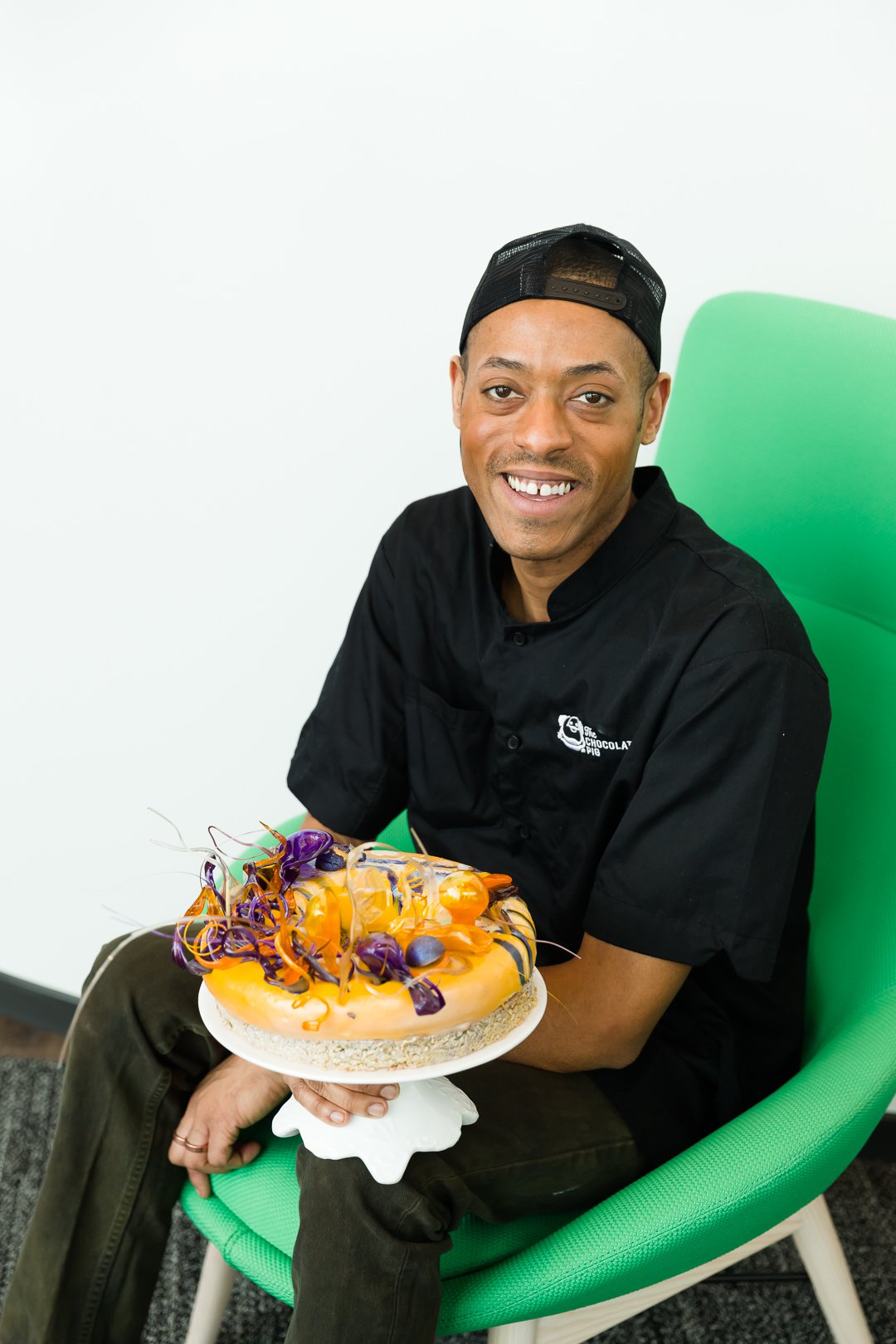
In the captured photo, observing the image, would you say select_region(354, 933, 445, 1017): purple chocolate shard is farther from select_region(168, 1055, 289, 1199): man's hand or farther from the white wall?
the white wall

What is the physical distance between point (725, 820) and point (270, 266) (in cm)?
107

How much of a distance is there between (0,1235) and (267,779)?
0.77 metres

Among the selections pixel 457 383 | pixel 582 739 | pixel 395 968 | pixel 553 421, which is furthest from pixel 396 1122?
pixel 457 383

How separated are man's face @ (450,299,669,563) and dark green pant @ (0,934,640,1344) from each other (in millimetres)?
551

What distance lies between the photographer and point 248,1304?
1852 millimetres

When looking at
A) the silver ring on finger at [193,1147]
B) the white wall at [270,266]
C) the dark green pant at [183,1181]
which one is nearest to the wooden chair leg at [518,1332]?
the dark green pant at [183,1181]

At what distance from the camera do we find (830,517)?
150 centimetres

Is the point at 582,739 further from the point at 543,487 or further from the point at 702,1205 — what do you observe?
the point at 702,1205

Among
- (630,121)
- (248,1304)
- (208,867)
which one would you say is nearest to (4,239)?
(630,121)

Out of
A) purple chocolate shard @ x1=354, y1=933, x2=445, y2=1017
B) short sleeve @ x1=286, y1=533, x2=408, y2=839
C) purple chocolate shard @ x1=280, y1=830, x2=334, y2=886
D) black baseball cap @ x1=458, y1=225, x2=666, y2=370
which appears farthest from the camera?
short sleeve @ x1=286, y1=533, x2=408, y2=839

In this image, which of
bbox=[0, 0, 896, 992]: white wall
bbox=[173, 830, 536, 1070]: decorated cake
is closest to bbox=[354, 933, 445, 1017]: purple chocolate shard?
bbox=[173, 830, 536, 1070]: decorated cake

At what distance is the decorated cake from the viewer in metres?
0.98

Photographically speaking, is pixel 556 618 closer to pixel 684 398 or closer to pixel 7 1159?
pixel 684 398

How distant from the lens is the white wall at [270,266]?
1645mm
